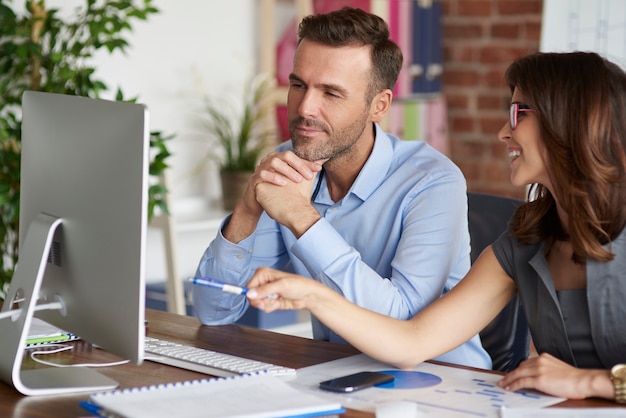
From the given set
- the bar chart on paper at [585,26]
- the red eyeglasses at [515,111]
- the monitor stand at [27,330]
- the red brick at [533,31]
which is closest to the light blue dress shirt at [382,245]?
the red eyeglasses at [515,111]

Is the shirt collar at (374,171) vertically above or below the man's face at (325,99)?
below

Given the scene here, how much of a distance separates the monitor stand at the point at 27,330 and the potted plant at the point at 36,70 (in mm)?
1367

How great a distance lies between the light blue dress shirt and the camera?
1813 millimetres

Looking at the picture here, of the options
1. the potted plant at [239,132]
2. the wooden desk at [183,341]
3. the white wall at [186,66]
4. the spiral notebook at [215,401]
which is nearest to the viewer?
the spiral notebook at [215,401]

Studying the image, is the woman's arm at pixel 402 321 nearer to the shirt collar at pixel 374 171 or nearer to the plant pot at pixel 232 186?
the shirt collar at pixel 374 171

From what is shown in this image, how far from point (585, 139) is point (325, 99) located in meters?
0.66

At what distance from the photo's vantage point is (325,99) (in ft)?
6.71

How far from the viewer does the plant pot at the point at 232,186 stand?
372cm

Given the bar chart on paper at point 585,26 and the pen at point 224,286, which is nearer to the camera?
the pen at point 224,286

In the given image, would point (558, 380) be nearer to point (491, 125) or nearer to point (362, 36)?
point (362, 36)

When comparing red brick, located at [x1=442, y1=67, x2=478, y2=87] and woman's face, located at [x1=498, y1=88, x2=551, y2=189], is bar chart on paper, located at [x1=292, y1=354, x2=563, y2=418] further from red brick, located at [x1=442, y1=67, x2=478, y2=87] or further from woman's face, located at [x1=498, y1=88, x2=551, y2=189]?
red brick, located at [x1=442, y1=67, x2=478, y2=87]

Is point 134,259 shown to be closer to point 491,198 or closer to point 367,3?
point 491,198

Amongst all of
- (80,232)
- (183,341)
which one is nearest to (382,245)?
(183,341)

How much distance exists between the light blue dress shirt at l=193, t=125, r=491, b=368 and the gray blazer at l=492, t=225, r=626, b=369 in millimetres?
208
